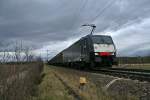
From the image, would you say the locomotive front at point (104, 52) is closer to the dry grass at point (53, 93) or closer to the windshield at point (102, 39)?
the windshield at point (102, 39)

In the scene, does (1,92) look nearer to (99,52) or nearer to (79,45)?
(99,52)

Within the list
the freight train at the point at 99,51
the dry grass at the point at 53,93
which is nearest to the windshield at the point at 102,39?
the freight train at the point at 99,51

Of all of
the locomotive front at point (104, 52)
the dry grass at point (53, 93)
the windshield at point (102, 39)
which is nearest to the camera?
the dry grass at point (53, 93)

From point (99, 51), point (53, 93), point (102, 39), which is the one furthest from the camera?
point (102, 39)

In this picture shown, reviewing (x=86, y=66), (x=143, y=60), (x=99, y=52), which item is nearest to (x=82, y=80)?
(x=99, y=52)

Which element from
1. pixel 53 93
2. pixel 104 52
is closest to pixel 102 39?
pixel 104 52

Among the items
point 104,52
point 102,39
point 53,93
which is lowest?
point 53,93

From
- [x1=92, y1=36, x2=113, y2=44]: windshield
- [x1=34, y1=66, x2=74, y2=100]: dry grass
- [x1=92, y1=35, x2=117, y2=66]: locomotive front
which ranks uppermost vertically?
[x1=92, y1=36, x2=113, y2=44]: windshield

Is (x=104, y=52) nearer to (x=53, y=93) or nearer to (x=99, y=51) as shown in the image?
(x=99, y=51)

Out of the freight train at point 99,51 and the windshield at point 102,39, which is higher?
the windshield at point 102,39

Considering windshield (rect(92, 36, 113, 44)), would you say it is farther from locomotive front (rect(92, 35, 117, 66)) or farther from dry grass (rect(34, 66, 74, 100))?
dry grass (rect(34, 66, 74, 100))

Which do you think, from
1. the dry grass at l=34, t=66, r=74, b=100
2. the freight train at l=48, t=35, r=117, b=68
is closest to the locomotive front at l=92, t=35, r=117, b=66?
the freight train at l=48, t=35, r=117, b=68

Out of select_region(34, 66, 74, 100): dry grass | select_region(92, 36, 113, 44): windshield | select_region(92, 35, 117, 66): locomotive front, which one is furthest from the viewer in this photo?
select_region(92, 36, 113, 44): windshield

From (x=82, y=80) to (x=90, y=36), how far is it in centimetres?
1719
